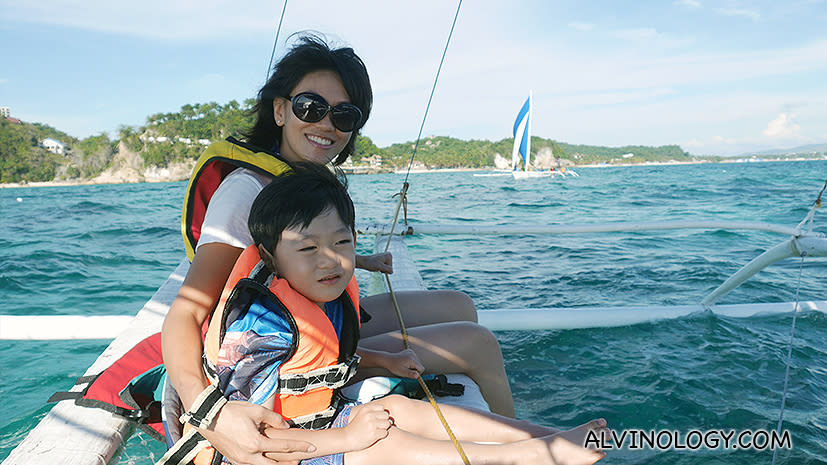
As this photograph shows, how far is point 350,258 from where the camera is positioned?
1.28 metres

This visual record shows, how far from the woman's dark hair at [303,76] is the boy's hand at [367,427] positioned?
0.97 metres

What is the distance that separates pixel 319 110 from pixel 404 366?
831mm

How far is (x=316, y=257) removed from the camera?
1237 millimetres

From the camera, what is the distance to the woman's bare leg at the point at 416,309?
1.90 meters

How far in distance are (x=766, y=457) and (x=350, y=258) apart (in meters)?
2.35

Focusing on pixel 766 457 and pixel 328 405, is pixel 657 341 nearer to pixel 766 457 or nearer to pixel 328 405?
pixel 766 457

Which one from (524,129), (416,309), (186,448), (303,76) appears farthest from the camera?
(524,129)

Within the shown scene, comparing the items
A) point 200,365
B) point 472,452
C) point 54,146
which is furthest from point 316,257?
point 54,146

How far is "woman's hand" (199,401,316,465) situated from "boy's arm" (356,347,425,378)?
0.49 metres

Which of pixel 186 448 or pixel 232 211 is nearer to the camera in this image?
pixel 186 448

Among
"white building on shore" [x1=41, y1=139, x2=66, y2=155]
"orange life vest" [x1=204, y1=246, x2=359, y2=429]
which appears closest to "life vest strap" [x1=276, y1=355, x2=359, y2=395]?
"orange life vest" [x1=204, y1=246, x2=359, y2=429]

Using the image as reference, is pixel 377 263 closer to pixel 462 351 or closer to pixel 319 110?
pixel 462 351

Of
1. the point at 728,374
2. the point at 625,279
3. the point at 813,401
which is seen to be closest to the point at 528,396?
the point at 728,374
